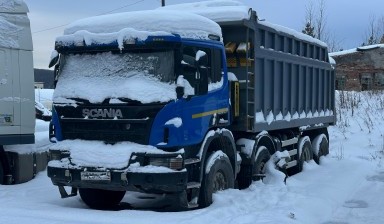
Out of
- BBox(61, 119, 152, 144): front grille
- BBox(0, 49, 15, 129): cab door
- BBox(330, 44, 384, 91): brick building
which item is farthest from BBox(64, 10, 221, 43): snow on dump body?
BBox(330, 44, 384, 91): brick building

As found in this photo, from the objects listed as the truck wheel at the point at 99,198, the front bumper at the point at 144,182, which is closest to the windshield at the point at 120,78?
the front bumper at the point at 144,182

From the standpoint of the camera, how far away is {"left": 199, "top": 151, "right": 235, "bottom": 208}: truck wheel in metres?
7.80

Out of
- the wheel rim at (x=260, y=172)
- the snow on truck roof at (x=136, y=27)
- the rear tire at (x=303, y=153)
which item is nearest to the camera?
the snow on truck roof at (x=136, y=27)

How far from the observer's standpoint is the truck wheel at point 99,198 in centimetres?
852

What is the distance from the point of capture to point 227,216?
7.16 m

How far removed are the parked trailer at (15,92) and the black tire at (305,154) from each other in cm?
611

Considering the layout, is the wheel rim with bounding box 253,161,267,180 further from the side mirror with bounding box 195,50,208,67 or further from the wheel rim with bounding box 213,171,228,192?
the side mirror with bounding box 195,50,208,67

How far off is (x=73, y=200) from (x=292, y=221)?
3.79 m

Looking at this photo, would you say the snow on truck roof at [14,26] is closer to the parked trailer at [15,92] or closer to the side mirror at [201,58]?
the parked trailer at [15,92]

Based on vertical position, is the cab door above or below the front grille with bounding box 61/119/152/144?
above

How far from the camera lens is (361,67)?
1452 inches

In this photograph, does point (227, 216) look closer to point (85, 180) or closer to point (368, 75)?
point (85, 180)

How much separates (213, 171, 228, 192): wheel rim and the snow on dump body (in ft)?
7.09

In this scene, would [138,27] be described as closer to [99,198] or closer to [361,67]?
[99,198]
